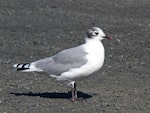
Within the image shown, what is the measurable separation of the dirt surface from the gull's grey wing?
429mm

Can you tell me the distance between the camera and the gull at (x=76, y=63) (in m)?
9.23

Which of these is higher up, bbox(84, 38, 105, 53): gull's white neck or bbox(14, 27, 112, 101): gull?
bbox(84, 38, 105, 53): gull's white neck

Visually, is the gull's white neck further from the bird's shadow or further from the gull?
the bird's shadow

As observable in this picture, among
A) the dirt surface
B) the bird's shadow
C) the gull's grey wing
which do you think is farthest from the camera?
the bird's shadow

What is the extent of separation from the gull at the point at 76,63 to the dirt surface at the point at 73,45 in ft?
1.18

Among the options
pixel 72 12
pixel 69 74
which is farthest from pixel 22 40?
pixel 69 74

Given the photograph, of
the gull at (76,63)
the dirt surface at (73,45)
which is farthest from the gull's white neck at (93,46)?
the dirt surface at (73,45)

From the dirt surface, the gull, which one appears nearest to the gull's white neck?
the gull

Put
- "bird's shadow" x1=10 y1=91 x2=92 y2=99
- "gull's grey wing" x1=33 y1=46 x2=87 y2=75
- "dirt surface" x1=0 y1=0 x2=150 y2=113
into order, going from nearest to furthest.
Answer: "dirt surface" x1=0 y1=0 x2=150 y2=113 < "gull's grey wing" x1=33 y1=46 x2=87 y2=75 < "bird's shadow" x1=10 y1=91 x2=92 y2=99

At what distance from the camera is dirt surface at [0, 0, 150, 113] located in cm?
918

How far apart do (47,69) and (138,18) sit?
7954mm

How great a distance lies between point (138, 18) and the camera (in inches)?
669

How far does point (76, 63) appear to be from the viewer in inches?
366

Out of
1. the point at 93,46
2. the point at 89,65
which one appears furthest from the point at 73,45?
the point at 89,65
